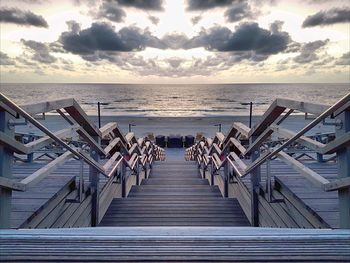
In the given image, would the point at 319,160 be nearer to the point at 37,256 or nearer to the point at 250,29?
the point at 37,256

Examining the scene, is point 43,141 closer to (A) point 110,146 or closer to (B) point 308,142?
(A) point 110,146

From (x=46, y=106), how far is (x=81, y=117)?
806mm

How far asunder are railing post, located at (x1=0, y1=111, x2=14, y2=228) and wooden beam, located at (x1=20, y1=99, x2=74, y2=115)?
157 mm

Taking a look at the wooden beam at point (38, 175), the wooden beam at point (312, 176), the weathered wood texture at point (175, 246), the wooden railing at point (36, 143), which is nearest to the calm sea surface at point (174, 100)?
the wooden railing at point (36, 143)

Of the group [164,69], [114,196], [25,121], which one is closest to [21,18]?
[114,196]

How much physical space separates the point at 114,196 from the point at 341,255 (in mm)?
3543

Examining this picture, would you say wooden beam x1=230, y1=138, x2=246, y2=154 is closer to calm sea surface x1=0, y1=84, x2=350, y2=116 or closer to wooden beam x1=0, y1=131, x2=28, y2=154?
wooden beam x1=0, y1=131, x2=28, y2=154

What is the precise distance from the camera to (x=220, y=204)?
175 inches

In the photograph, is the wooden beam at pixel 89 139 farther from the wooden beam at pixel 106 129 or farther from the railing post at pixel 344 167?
the railing post at pixel 344 167

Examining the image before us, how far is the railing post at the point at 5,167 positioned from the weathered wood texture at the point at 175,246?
0.11m

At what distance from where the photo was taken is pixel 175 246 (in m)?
1.90

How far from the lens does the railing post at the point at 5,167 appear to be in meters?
1.97

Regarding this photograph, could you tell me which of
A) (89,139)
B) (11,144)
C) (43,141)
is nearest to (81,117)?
(89,139)

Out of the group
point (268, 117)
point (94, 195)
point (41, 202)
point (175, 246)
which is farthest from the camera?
point (94, 195)
